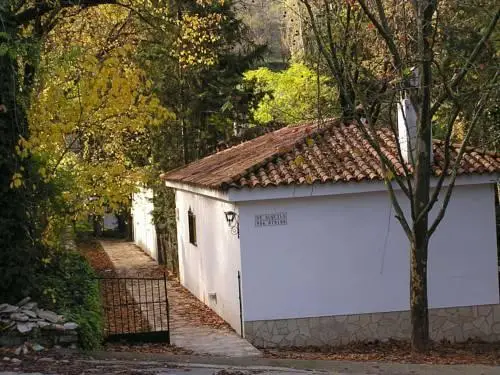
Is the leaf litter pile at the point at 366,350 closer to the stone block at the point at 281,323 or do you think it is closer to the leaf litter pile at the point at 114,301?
the leaf litter pile at the point at 114,301

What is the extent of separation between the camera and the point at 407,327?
48.2ft

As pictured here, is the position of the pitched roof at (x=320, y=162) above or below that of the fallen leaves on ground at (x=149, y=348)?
above

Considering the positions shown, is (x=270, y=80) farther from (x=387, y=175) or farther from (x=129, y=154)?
(x=387, y=175)

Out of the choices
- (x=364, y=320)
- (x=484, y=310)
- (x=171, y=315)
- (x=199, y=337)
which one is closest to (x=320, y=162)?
(x=364, y=320)

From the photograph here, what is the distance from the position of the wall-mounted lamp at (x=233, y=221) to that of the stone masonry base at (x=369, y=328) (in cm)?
184

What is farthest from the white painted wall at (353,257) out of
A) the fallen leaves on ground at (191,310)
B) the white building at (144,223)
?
the white building at (144,223)

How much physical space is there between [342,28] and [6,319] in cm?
769

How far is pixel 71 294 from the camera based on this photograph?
1239cm

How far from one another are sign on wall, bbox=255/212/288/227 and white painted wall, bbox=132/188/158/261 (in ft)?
43.5

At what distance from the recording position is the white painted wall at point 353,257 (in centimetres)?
1425

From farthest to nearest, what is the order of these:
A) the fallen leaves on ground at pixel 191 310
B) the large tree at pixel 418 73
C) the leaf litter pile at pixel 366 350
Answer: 1. the fallen leaves on ground at pixel 191 310
2. the leaf litter pile at pixel 366 350
3. the large tree at pixel 418 73

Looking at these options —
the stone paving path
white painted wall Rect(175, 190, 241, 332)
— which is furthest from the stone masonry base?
white painted wall Rect(175, 190, 241, 332)

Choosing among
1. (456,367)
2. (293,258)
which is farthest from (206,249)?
(456,367)

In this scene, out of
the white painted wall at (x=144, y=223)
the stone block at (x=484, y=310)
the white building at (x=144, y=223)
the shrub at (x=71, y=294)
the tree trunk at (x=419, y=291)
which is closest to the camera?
the shrub at (x=71, y=294)
